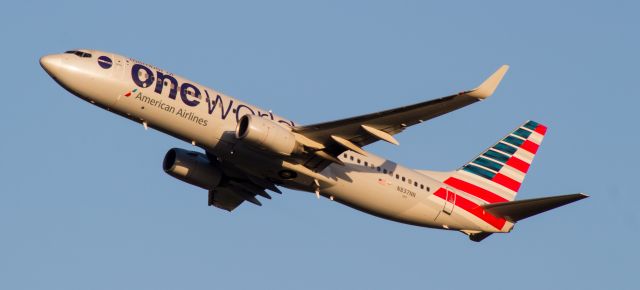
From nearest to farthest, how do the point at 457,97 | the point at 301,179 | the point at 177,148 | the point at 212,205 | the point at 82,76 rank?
the point at 457,97 < the point at 82,76 < the point at 301,179 < the point at 177,148 < the point at 212,205

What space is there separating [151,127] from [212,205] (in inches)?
401

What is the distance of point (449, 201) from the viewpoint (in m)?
56.1

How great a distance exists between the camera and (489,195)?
58.5 meters

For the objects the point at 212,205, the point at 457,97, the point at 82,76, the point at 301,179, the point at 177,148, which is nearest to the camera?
the point at 457,97

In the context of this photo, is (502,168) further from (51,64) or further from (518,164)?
(51,64)

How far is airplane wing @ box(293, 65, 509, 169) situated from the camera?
43969 mm

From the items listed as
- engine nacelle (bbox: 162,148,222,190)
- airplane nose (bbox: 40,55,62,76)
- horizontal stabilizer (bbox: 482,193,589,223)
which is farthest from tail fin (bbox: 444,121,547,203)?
airplane nose (bbox: 40,55,62,76)

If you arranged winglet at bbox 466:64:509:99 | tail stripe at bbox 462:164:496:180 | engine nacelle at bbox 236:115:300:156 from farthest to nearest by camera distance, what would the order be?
tail stripe at bbox 462:164:496:180
engine nacelle at bbox 236:115:300:156
winglet at bbox 466:64:509:99

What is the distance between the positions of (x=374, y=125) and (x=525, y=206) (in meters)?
10.8

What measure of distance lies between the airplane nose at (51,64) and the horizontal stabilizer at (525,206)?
74.8 feet

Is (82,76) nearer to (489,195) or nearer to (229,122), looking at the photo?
(229,122)

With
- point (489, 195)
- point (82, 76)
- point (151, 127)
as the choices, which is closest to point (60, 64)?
point (82, 76)

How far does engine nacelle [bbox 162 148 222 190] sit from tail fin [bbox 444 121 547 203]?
12.5 m

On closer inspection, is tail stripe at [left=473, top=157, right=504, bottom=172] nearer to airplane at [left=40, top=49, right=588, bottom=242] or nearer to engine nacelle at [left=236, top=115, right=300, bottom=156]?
airplane at [left=40, top=49, right=588, bottom=242]
